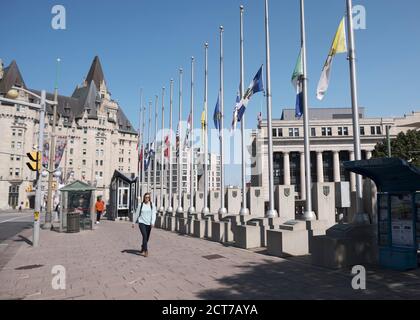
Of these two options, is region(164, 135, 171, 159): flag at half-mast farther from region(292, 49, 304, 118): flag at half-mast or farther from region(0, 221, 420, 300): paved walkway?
region(0, 221, 420, 300): paved walkway

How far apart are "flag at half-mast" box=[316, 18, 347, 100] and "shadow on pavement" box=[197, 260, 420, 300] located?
6.31 meters

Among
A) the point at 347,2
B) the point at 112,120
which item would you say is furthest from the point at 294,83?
the point at 112,120

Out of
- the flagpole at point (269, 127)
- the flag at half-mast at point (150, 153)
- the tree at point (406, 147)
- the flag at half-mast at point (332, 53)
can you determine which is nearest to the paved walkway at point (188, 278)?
the flagpole at point (269, 127)

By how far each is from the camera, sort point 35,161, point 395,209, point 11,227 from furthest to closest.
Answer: point 11,227 < point 35,161 < point 395,209

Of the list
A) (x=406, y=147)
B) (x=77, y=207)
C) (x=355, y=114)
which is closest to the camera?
(x=355, y=114)

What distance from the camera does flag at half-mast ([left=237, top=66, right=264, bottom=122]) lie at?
15777 millimetres

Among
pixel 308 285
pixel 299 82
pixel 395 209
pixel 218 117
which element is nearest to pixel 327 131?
pixel 218 117

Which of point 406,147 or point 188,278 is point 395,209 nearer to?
point 188,278

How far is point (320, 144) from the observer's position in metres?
71.4

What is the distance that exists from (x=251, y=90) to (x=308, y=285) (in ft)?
35.7

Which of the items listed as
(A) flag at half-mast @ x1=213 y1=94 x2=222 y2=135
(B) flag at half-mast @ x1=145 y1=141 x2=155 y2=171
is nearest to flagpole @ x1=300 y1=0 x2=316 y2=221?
(A) flag at half-mast @ x1=213 y1=94 x2=222 y2=135

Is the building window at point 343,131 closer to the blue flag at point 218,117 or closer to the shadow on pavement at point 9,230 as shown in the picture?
the blue flag at point 218,117

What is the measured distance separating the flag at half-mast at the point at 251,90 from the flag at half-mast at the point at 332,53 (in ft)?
13.5

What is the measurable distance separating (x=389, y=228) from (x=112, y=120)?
107864 millimetres
